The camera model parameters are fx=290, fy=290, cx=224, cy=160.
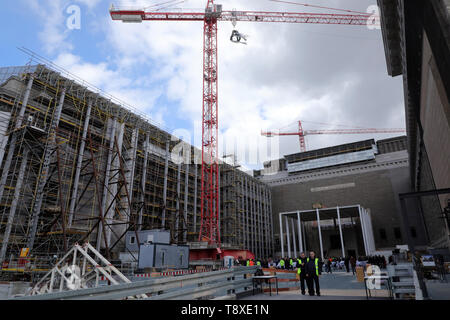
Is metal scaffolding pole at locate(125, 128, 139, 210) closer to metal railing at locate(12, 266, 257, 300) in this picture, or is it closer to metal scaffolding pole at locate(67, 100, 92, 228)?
metal scaffolding pole at locate(67, 100, 92, 228)

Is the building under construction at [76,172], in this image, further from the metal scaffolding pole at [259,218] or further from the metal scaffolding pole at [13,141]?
the metal scaffolding pole at [259,218]

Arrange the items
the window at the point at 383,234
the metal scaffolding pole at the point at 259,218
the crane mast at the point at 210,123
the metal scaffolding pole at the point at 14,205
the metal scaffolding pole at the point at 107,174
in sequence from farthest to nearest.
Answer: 1. the metal scaffolding pole at the point at 259,218
2. the window at the point at 383,234
3. the crane mast at the point at 210,123
4. the metal scaffolding pole at the point at 107,174
5. the metal scaffolding pole at the point at 14,205

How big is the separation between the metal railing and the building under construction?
1953 cm

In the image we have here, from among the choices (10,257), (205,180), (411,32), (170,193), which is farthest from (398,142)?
(10,257)

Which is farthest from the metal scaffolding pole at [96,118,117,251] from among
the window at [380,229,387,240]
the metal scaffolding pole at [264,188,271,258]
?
the window at [380,229,387,240]

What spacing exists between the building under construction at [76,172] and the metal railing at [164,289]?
19.5 metres

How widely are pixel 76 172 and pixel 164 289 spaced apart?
29.9 metres

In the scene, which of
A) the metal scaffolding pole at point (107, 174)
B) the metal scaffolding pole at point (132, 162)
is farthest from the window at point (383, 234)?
the metal scaffolding pole at point (107, 174)

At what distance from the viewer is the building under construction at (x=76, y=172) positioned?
1057 inches

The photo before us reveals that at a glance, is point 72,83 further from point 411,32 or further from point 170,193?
point 411,32

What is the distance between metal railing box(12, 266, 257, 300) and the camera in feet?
14.3

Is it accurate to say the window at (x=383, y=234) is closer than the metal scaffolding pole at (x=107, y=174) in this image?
No

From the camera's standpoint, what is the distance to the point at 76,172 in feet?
105
